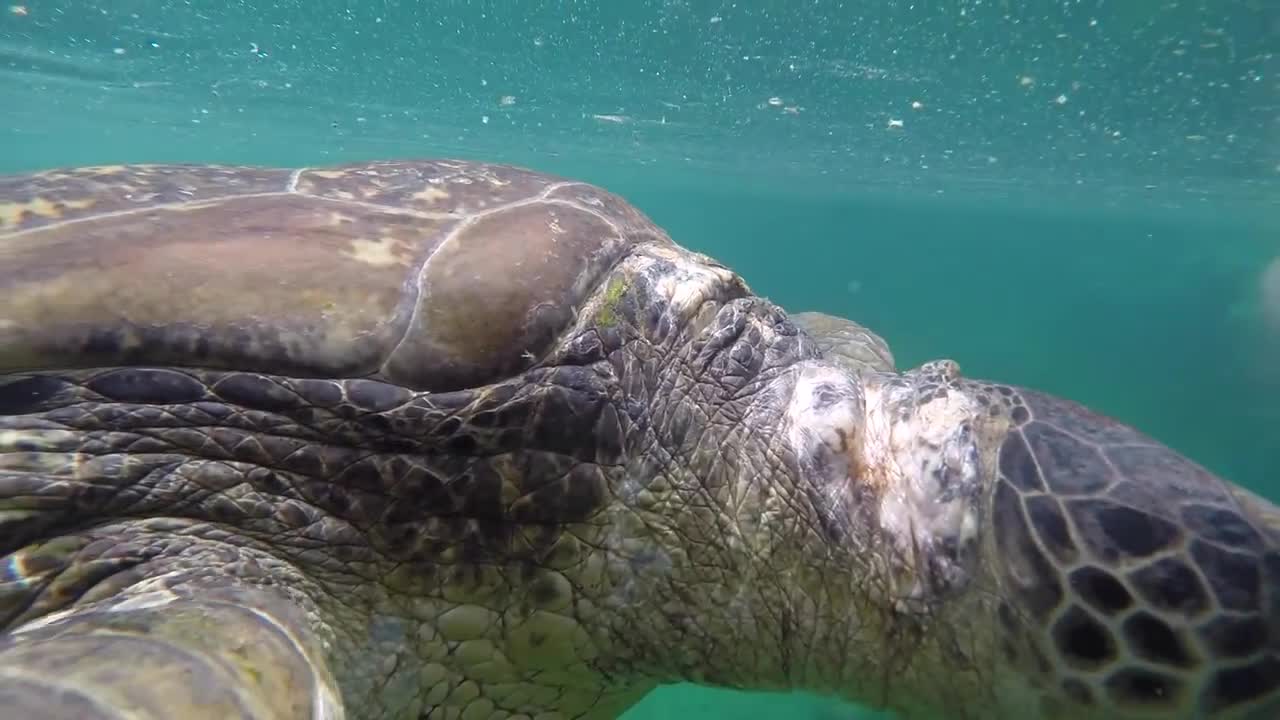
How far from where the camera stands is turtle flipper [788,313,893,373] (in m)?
2.95

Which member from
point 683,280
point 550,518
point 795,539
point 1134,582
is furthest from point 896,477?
point 550,518

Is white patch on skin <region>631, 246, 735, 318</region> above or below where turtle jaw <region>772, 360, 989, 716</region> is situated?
above

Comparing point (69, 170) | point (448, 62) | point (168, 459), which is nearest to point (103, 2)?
point (448, 62)

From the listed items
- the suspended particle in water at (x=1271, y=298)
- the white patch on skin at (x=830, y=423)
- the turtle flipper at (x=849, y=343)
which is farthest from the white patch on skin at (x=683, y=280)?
the suspended particle in water at (x=1271, y=298)

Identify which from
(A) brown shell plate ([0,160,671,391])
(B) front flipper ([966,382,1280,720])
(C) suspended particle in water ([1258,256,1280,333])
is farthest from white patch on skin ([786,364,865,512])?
(C) suspended particle in water ([1258,256,1280,333])

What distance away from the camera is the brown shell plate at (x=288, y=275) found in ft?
4.50

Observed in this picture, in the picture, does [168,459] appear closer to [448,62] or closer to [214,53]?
[448,62]

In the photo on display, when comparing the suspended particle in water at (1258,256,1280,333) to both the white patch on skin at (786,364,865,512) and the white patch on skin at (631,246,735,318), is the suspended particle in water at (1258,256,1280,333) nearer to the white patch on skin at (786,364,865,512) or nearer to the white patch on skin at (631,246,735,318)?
the white patch on skin at (786,364,865,512)

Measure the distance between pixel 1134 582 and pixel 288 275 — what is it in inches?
71.1

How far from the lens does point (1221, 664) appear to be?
57.0 inches

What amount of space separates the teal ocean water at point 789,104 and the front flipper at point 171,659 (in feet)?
20.1

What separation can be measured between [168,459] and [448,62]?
13.2 meters

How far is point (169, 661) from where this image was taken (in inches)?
40.6

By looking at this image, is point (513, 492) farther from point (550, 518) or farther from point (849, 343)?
point (849, 343)
